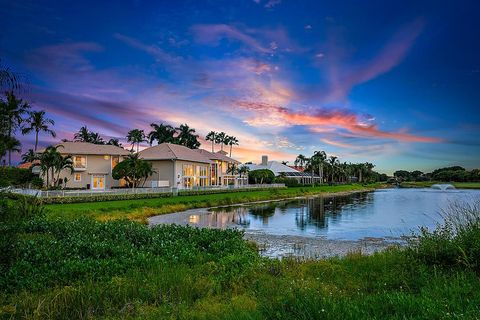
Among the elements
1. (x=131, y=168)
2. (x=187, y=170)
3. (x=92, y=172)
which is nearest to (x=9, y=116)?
(x=131, y=168)

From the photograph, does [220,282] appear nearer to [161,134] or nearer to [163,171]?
[163,171]

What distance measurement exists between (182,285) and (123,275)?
1.67 m

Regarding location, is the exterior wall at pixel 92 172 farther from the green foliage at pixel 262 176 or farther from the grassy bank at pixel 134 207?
the green foliage at pixel 262 176

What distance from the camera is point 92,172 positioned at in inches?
2219

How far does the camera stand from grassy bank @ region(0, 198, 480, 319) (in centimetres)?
520

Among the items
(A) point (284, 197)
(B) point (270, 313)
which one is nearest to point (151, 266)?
(B) point (270, 313)

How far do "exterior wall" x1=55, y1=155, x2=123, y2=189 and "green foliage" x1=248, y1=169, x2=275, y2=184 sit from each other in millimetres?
34977

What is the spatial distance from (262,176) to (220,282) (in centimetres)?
7596

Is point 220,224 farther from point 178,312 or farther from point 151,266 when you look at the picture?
point 178,312

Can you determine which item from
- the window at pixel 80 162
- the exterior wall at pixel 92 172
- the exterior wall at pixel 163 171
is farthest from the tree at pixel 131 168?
the exterior wall at pixel 163 171

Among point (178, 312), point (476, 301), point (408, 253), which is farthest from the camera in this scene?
point (408, 253)

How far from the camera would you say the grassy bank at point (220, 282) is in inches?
205

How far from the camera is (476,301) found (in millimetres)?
5332

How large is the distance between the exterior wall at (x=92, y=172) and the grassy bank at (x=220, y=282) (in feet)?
156
